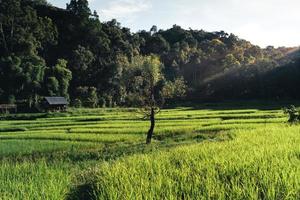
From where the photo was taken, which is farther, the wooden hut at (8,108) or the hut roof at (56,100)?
the hut roof at (56,100)

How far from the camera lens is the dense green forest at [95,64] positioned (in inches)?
2041

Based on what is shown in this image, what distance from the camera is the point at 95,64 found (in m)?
63.8

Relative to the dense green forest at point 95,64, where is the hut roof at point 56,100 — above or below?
below

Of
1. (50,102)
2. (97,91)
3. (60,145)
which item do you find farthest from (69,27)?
(60,145)

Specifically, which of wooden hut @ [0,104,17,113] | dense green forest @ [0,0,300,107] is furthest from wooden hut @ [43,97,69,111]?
wooden hut @ [0,104,17,113]

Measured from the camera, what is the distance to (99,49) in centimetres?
6588

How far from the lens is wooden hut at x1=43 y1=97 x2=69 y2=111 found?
47250mm

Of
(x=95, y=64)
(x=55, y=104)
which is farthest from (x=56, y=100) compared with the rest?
(x=95, y=64)

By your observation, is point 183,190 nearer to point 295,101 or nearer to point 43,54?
point 295,101

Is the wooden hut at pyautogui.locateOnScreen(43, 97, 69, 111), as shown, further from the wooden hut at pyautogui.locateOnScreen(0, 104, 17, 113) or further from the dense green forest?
the wooden hut at pyautogui.locateOnScreen(0, 104, 17, 113)

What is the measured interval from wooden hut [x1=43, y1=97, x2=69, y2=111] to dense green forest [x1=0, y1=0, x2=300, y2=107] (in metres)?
1.49

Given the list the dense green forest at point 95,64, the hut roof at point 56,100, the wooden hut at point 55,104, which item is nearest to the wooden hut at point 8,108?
the dense green forest at point 95,64

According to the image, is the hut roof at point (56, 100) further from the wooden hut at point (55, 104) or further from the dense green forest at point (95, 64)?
the dense green forest at point (95, 64)

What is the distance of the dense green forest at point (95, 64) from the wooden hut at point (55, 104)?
1.49m
